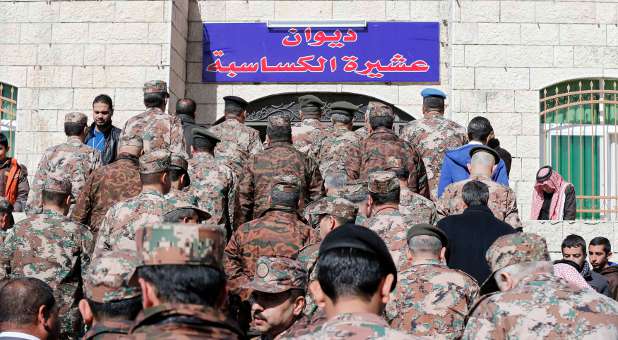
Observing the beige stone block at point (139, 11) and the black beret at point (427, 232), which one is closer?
the black beret at point (427, 232)

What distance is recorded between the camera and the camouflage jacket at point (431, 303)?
574 cm

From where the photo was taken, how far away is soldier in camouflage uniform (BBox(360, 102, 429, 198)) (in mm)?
9016

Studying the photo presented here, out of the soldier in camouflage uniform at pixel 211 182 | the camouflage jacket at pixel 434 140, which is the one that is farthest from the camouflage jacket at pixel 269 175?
the camouflage jacket at pixel 434 140

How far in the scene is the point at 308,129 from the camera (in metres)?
10.4

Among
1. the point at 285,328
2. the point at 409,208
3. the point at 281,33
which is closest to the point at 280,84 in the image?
the point at 281,33

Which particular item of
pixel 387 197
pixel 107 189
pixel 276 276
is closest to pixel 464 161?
pixel 387 197

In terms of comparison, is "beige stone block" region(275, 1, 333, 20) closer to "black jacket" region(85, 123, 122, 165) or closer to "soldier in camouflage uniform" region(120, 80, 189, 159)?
"black jacket" region(85, 123, 122, 165)

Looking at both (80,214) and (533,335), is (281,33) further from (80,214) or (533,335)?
(533,335)

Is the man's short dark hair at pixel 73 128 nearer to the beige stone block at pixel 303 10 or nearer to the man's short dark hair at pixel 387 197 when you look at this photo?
the man's short dark hair at pixel 387 197

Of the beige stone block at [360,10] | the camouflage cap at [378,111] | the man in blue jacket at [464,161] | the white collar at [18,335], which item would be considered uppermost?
the beige stone block at [360,10]

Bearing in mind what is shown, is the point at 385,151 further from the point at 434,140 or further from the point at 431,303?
the point at 431,303

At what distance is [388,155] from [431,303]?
3.36 m

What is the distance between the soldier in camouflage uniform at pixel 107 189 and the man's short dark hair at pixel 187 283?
4740 mm

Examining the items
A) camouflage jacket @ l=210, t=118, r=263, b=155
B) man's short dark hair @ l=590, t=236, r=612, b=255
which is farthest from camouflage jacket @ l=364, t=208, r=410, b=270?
man's short dark hair @ l=590, t=236, r=612, b=255
